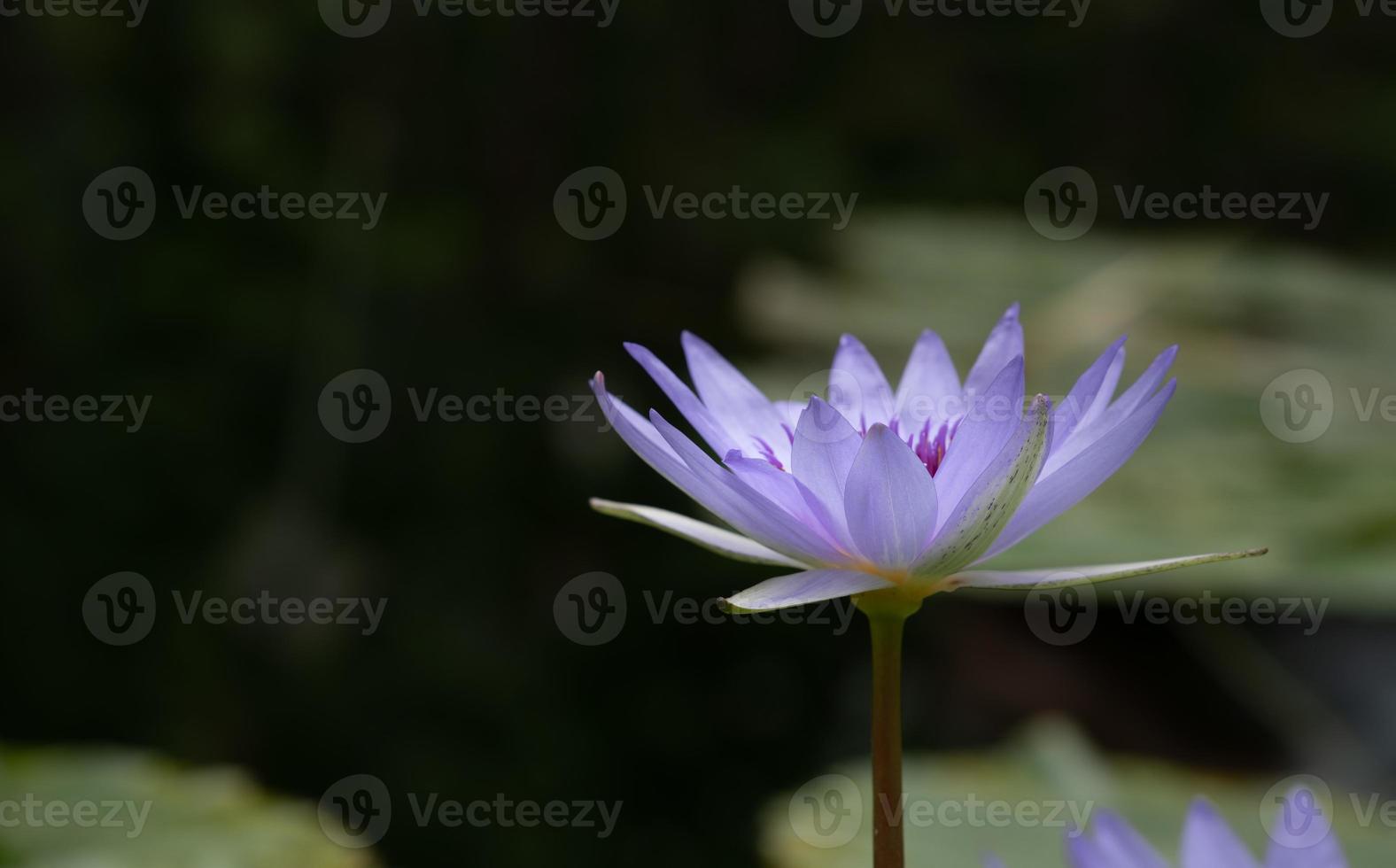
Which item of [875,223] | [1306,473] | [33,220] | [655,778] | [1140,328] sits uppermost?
[875,223]

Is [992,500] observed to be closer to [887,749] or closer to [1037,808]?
[887,749]

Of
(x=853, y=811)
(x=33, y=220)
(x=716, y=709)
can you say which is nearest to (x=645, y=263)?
(x=716, y=709)

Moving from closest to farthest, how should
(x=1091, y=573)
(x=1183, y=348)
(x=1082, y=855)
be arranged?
(x=1082, y=855), (x=1091, y=573), (x=1183, y=348)

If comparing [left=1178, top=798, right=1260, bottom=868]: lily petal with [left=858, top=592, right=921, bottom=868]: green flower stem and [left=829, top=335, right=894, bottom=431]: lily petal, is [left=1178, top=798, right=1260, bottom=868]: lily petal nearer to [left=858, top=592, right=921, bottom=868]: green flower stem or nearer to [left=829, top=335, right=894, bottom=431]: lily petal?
[left=858, top=592, right=921, bottom=868]: green flower stem

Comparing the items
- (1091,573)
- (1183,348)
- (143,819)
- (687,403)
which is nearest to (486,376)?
(1183,348)

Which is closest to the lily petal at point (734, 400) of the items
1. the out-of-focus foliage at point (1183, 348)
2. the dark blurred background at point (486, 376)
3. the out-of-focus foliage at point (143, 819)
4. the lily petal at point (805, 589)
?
the lily petal at point (805, 589)

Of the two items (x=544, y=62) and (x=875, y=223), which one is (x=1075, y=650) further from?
(x=544, y=62)
